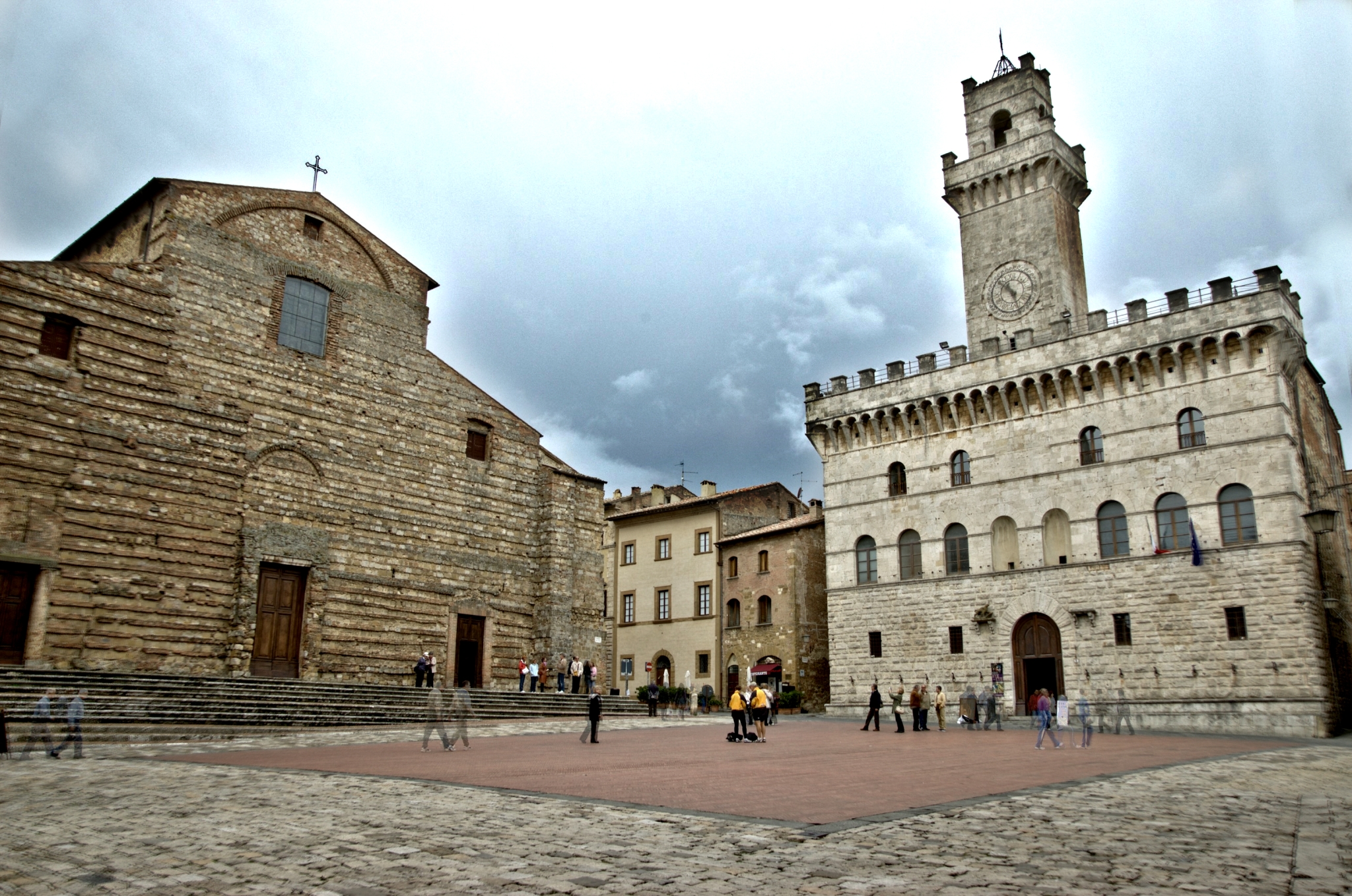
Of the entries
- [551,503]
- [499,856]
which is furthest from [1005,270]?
[499,856]

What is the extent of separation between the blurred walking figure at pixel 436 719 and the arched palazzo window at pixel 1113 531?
69.6 feet

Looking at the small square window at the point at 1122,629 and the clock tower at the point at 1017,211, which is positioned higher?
the clock tower at the point at 1017,211

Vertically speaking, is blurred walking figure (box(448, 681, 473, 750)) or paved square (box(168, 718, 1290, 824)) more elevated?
blurred walking figure (box(448, 681, 473, 750))

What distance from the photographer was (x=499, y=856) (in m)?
5.93

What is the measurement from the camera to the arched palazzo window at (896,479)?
3362 centimetres

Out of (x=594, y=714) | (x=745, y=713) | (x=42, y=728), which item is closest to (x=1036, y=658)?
(x=745, y=713)

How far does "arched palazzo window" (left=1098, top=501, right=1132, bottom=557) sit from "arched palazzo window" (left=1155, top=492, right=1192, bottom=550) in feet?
3.07

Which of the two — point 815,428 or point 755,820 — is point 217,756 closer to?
point 755,820

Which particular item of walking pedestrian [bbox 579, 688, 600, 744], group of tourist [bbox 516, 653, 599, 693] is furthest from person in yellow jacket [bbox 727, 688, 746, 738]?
group of tourist [bbox 516, 653, 599, 693]

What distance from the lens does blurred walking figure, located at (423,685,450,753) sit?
14977mm

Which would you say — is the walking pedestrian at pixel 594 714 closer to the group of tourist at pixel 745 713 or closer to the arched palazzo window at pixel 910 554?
the group of tourist at pixel 745 713

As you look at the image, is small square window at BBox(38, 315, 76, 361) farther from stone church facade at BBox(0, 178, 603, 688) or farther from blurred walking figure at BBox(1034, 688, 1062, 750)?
blurred walking figure at BBox(1034, 688, 1062, 750)

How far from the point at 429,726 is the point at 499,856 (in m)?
9.99

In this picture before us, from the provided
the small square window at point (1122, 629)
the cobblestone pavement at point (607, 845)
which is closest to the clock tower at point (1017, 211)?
the small square window at point (1122, 629)
